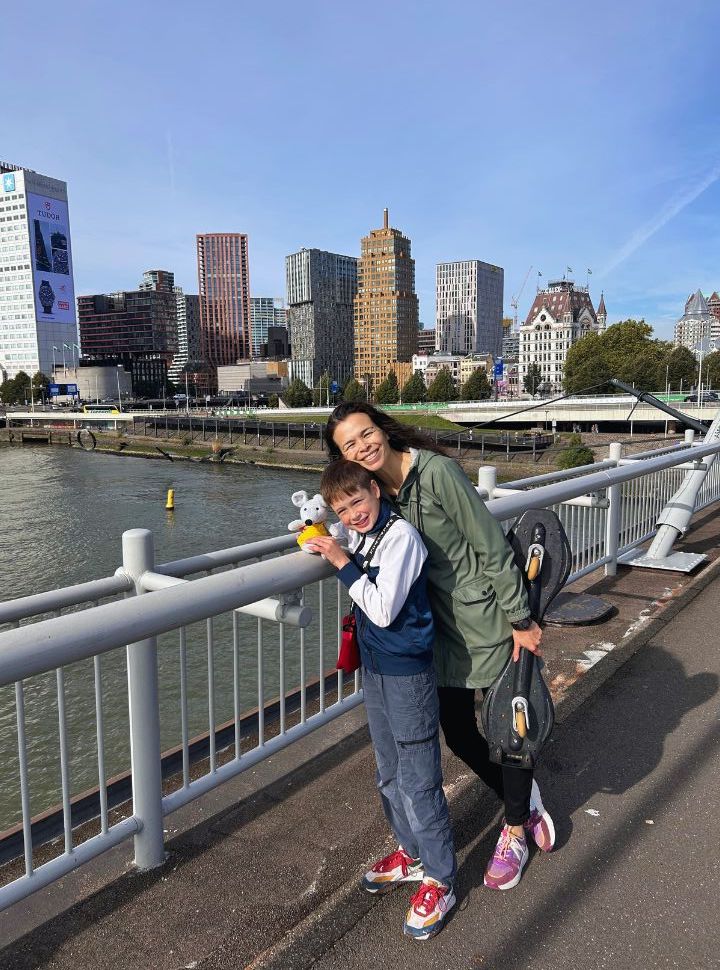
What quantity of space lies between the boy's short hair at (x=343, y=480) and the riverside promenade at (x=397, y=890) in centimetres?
120

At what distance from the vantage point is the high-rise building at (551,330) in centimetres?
14562

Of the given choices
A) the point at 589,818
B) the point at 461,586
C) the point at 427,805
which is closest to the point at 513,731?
the point at 427,805

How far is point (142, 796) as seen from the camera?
2152 millimetres

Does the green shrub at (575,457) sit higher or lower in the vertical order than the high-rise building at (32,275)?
lower

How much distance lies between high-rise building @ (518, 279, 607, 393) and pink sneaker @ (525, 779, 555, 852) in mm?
146900

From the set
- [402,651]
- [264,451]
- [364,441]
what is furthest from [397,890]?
[264,451]

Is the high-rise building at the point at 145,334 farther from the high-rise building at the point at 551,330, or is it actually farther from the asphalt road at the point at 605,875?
the asphalt road at the point at 605,875

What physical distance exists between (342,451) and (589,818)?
1.59m

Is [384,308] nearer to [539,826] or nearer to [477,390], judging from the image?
[477,390]

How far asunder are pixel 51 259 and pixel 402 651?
582 ft

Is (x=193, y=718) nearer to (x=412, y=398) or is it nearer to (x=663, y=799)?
(x=663, y=799)

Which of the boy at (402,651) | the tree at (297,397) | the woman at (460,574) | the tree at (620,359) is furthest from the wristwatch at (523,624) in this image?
the tree at (297,397)

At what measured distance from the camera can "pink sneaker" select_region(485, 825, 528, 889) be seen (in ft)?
6.88

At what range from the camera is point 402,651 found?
193 centimetres
